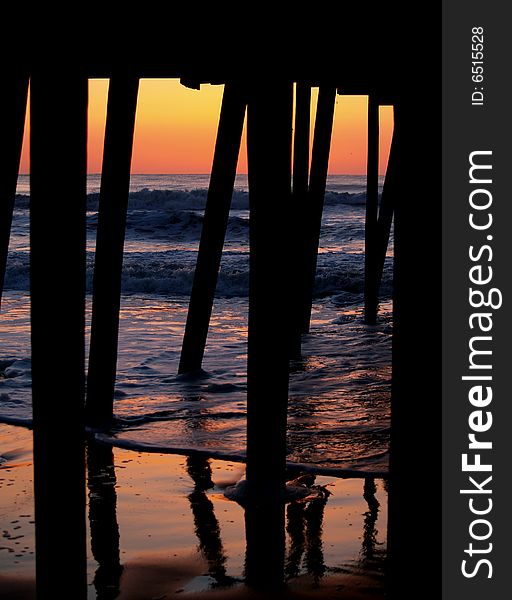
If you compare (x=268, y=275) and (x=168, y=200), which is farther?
(x=168, y=200)

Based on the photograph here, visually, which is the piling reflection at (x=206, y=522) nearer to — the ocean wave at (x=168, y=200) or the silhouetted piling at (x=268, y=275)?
the silhouetted piling at (x=268, y=275)

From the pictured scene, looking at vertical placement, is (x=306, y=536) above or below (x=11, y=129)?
below

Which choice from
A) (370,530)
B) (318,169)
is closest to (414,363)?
(370,530)

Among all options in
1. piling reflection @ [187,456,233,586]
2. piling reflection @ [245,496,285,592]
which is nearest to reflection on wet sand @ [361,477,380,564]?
piling reflection @ [245,496,285,592]

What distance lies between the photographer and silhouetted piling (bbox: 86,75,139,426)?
5.50m

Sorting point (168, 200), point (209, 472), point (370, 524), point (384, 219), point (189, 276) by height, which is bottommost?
point (189, 276)

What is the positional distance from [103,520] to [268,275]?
1.25m

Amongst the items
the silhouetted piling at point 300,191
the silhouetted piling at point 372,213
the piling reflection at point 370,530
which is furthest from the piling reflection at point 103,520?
the silhouetted piling at point 372,213

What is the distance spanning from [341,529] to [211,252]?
3.19 m

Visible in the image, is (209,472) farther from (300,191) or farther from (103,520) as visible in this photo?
(300,191)

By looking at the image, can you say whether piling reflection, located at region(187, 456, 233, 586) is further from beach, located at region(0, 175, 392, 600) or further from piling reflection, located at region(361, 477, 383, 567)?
piling reflection, located at region(361, 477, 383, 567)

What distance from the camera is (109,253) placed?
5766 mm

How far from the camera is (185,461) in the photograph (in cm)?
545

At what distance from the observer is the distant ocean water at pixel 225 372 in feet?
19.9
